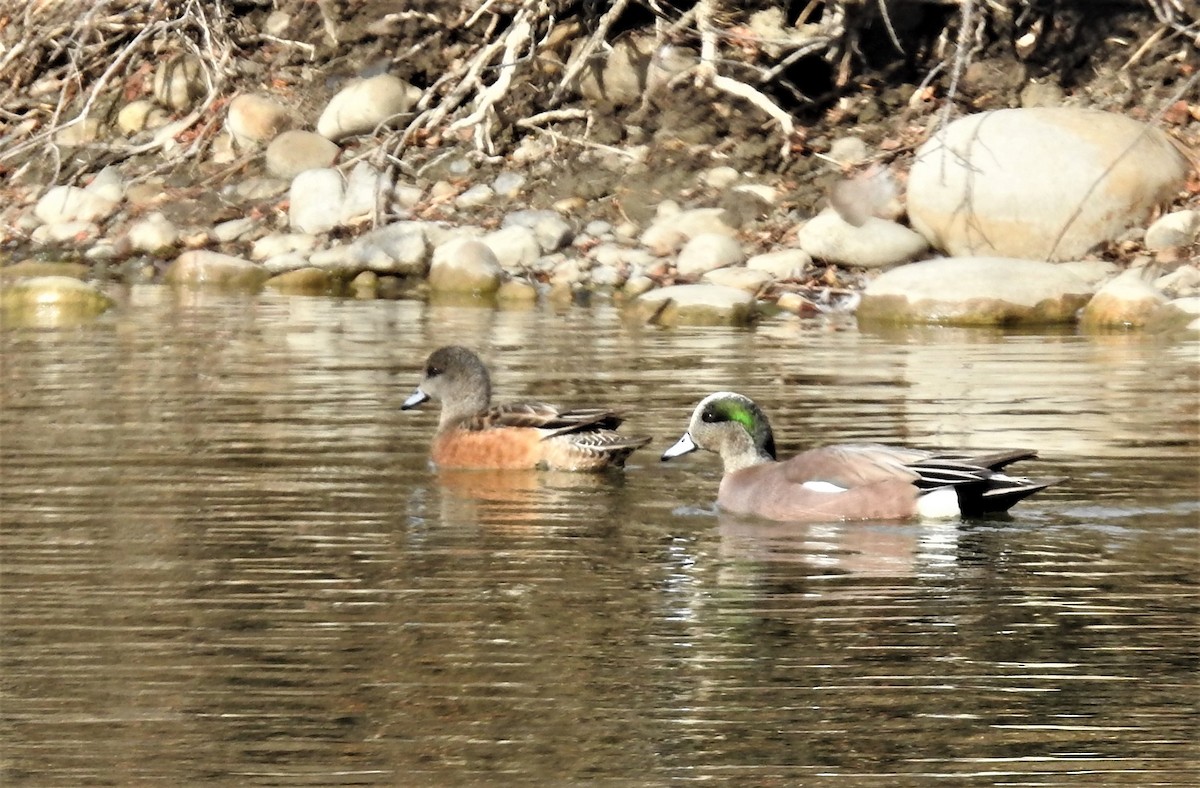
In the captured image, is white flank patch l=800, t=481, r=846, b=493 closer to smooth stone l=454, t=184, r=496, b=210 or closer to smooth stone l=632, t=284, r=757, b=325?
smooth stone l=632, t=284, r=757, b=325

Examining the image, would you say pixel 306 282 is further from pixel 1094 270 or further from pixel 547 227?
pixel 1094 270

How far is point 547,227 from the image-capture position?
18.8m

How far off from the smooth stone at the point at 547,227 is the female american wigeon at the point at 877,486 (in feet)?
35.5

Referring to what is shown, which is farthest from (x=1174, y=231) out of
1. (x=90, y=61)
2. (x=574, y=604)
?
(x=90, y=61)

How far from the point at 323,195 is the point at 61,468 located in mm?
11184

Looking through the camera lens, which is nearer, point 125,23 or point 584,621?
point 584,621

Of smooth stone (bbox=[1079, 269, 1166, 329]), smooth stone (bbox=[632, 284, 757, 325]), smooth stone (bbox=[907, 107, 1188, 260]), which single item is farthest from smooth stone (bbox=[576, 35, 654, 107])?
Result: smooth stone (bbox=[1079, 269, 1166, 329])

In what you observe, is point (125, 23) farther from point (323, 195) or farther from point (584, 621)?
point (584, 621)

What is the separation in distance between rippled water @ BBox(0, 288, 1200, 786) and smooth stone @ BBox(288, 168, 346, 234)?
817cm

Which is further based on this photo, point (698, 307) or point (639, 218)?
point (639, 218)

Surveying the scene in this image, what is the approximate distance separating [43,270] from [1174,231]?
996cm

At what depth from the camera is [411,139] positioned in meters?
20.5

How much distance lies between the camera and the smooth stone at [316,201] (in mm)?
19828

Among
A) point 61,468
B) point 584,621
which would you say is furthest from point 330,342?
point 584,621
